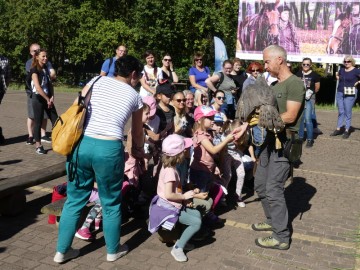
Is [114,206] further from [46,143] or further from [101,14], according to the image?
[101,14]

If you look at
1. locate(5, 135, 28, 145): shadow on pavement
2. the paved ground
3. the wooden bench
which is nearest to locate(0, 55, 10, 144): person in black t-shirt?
locate(5, 135, 28, 145): shadow on pavement

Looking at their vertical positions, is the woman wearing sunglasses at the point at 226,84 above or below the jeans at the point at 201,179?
above

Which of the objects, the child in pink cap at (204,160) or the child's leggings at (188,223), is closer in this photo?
the child's leggings at (188,223)

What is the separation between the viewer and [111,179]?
12.1 feet

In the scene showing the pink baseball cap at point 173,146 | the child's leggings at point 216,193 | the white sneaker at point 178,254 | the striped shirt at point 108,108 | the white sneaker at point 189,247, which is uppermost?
the striped shirt at point 108,108

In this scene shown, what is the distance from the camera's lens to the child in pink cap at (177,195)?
414 cm

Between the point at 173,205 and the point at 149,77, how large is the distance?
4019mm

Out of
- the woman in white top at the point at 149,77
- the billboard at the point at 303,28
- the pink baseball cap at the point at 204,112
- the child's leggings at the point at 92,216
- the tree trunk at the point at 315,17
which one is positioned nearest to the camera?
the child's leggings at the point at 92,216

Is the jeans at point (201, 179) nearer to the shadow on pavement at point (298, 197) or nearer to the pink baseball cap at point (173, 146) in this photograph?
the pink baseball cap at point (173, 146)

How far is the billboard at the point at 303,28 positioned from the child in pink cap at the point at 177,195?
595 inches

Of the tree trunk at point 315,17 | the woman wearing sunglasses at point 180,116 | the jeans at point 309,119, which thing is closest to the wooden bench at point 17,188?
the woman wearing sunglasses at point 180,116

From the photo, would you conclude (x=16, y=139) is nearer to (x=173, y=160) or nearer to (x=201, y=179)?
(x=201, y=179)

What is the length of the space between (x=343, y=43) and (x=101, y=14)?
1558 centimetres

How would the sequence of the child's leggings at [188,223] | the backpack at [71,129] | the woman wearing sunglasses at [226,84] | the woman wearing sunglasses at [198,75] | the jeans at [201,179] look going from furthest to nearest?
1. the woman wearing sunglasses at [198,75]
2. the woman wearing sunglasses at [226,84]
3. the jeans at [201,179]
4. the child's leggings at [188,223]
5. the backpack at [71,129]
